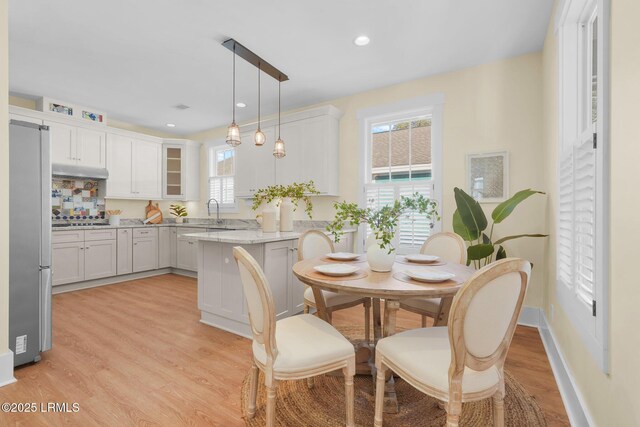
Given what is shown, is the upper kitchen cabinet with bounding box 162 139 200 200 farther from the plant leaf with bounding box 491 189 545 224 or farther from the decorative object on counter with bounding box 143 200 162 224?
the plant leaf with bounding box 491 189 545 224

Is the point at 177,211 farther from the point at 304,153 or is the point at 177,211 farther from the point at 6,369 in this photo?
the point at 6,369

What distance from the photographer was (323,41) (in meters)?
2.98

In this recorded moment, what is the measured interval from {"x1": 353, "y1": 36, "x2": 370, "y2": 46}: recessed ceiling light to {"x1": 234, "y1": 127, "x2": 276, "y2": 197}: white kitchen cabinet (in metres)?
2.01

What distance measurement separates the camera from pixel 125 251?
5.09 metres

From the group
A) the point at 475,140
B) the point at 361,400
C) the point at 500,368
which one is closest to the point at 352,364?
the point at 361,400

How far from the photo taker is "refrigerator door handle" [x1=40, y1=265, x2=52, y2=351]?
7.74 ft

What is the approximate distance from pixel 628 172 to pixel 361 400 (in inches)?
67.2

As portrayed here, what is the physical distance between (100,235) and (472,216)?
16.8 ft

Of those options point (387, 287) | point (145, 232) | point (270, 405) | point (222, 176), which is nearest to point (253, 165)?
point (222, 176)

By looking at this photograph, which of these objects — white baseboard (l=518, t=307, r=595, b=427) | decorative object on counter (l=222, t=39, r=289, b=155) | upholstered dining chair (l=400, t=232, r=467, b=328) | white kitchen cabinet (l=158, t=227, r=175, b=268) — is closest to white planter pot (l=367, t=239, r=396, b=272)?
upholstered dining chair (l=400, t=232, r=467, b=328)

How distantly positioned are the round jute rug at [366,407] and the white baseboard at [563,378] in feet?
0.53

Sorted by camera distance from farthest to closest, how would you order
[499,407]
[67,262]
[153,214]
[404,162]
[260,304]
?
1. [153,214]
2. [67,262]
3. [404,162]
4. [260,304]
5. [499,407]

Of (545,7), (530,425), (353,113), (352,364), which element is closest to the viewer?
(352,364)

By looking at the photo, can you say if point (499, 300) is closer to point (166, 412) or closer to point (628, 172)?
point (628, 172)
